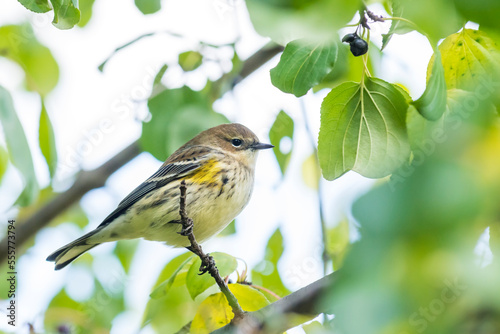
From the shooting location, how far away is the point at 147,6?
2551mm

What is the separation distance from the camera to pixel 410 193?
904 millimetres

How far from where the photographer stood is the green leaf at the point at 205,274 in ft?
9.55

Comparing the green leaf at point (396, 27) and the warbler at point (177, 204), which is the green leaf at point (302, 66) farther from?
the warbler at point (177, 204)

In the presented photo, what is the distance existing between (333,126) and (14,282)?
3.48 metres

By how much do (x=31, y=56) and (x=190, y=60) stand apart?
1.30m

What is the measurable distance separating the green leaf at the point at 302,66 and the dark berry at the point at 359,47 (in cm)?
22

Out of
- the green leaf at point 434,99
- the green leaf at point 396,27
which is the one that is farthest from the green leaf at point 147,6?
the green leaf at point 434,99

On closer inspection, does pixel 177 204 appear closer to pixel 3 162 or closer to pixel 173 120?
pixel 173 120

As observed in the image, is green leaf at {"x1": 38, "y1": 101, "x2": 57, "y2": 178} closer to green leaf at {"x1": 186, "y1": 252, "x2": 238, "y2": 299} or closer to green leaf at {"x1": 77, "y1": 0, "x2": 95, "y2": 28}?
green leaf at {"x1": 77, "y1": 0, "x2": 95, "y2": 28}

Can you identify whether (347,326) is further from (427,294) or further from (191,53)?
(191,53)

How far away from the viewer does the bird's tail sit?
15.1 feet

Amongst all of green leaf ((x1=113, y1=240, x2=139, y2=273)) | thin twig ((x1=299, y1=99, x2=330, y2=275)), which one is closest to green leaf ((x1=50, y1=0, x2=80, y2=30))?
thin twig ((x1=299, y1=99, x2=330, y2=275))

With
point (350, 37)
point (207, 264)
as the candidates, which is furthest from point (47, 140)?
point (350, 37)

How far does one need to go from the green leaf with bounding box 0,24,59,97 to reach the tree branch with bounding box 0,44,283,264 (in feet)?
3.35
